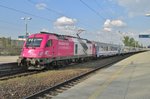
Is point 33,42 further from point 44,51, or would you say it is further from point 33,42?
point 44,51

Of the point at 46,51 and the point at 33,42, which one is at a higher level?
the point at 33,42

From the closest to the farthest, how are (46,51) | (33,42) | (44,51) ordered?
(44,51)
(46,51)
(33,42)

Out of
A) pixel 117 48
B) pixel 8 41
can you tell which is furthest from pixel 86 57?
pixel 117 48

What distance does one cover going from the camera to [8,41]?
62250mm

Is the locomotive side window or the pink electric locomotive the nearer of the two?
the pink electric locomotive

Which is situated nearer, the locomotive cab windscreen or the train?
the train

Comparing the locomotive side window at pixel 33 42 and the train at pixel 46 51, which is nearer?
the train at pixel 46 51

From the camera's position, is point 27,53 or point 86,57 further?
point 86,57

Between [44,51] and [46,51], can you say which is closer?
[44,51]

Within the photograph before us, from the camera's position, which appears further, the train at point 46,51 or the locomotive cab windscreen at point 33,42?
the locomotive cab windscreen at point 33,42

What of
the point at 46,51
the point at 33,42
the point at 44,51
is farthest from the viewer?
the point at 33,42

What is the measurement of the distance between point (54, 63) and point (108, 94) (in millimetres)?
15150

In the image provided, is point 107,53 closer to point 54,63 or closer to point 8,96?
point 54,63

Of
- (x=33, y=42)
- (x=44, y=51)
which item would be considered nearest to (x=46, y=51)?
(x=44, y=51)
